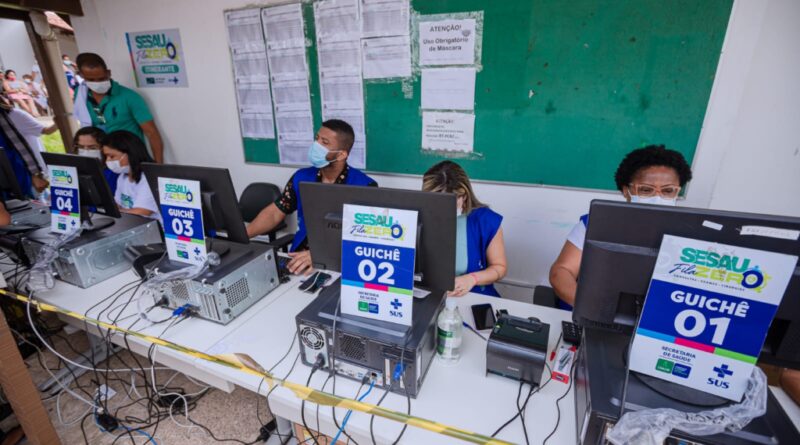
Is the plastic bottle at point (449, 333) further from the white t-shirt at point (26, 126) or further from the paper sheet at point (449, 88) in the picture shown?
the white t-shirt at point (26, 126)

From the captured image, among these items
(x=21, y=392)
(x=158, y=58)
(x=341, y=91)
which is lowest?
(x=21, y=392)

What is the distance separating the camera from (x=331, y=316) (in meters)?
1.02

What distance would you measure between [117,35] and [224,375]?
3313 mm

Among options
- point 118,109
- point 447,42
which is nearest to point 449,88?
point 447,42

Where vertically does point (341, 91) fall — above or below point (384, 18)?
below

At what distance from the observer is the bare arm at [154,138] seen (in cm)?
299

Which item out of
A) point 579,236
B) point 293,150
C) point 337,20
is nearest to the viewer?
point 579,236

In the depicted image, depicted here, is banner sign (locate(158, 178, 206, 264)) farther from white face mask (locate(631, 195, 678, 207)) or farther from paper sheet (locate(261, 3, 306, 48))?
white face mask (locate(631, 195, 678, 207))

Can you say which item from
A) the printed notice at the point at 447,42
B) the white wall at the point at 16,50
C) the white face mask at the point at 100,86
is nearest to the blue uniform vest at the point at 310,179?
the printed notice at the point at 447,42

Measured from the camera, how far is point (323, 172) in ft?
6.64

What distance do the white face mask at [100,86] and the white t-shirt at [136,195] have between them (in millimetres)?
1053

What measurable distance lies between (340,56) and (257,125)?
87 cm

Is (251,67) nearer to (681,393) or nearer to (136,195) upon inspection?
(136,195)

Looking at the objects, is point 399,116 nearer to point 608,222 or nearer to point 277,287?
point 277,287
